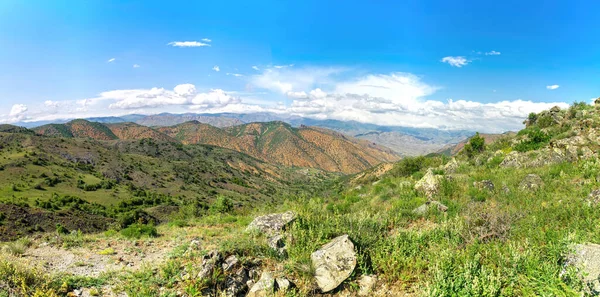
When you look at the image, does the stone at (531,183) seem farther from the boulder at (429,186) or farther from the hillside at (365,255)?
the boulder at (429,186)

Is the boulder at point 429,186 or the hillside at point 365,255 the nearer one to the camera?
the hillside at point 365,255

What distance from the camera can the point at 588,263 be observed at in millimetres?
4375

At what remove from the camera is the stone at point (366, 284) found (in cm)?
531

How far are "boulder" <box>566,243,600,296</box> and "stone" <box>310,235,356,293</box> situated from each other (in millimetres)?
3500

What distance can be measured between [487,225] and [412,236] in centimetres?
187

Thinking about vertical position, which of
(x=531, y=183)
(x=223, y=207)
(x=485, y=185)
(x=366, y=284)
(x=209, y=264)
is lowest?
(x=223, y=207)

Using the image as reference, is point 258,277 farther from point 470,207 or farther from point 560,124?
point 560,124

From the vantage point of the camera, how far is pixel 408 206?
10133mm

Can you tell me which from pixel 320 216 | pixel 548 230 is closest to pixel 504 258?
pixel 548 230

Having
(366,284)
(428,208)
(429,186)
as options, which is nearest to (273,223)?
(366,284)

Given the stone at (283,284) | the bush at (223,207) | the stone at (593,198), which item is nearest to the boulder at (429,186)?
the stone at (593,198)

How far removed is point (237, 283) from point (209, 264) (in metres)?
0.70

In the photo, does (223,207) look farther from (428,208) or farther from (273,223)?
(428,208)

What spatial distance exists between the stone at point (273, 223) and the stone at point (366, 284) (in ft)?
9.07
